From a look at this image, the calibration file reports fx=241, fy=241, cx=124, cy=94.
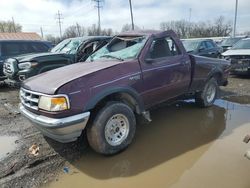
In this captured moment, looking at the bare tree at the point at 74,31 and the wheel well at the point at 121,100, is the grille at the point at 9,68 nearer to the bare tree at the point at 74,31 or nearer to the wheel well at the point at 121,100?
the wheel well at the point at 121,100

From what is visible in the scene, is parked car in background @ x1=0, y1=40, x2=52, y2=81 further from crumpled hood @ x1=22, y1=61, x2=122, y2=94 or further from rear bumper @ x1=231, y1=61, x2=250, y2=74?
rear bumper @ x1=231, y1=61, x2=250, y2=74

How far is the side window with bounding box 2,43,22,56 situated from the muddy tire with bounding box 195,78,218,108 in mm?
7823

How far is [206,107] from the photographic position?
6285mm

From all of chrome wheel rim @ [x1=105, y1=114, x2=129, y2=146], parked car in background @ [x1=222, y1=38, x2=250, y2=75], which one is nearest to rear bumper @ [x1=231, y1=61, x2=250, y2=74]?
parked car in background @ [x1=222, y1=38, x2=250, y2=75]

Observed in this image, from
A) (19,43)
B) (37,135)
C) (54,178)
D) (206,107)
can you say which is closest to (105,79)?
(54,178)

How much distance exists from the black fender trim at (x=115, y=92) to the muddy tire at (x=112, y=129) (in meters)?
0.19

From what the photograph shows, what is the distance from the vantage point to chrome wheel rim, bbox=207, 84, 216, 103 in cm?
620

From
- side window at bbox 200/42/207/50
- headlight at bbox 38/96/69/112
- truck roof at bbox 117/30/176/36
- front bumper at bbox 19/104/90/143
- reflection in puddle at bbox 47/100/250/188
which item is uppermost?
truck roof at bbox 117/30/176/36

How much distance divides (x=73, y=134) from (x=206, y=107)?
13.3ft

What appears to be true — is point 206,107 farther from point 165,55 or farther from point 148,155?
point 148,155

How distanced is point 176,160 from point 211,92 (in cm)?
314

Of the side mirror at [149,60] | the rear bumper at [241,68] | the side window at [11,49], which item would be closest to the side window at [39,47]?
the side window at [11,49]

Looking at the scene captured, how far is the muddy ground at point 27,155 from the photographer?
334 cm

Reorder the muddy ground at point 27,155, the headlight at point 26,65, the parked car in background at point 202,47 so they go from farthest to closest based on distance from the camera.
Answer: the parked car in background at point 202,47 < the headlight at point 26,65 < the muddy ground at point 27,155
